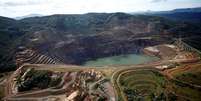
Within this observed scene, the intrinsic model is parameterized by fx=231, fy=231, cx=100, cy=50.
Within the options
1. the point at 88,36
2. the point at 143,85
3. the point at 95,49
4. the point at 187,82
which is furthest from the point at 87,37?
the point at 187,82

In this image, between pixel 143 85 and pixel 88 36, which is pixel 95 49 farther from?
pixel 143 85

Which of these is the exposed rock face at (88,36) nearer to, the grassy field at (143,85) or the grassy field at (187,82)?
the grassy field at (143,85)

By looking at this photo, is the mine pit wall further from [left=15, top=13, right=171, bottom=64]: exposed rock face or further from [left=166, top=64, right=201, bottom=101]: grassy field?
[left=166, top=64, right=201, bottom=101]: grassy field

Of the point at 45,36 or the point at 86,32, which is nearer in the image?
the point at 45,36

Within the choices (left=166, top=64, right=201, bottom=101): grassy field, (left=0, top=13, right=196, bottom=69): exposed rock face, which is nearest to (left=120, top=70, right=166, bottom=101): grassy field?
(left=166, top=64, right=201, bottom=101): grassy field

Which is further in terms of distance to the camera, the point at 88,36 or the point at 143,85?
the point at 88,36

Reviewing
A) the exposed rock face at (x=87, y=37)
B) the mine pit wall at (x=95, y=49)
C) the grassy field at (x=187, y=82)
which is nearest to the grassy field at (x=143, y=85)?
the grassy field at (x=187, y=82)

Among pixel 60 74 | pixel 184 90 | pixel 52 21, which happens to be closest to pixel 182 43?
pixel 184 90

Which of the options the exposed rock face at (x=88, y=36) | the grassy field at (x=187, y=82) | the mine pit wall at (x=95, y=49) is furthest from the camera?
the exposed rock face at (x=88, y=36)

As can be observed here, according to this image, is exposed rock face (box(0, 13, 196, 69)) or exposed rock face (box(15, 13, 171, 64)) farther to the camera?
exposed rock face (box(15, 13, 171, 64))

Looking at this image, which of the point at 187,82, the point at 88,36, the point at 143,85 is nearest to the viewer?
the point at 143,85

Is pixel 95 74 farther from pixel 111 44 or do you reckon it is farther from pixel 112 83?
pixel 111 44
